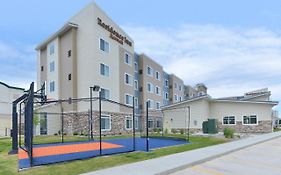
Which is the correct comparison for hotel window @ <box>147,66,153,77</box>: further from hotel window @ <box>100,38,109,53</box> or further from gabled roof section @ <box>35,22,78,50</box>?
gabled roof section @ <box>35,22,78,50</box>

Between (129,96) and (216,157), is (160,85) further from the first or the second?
(216,157)

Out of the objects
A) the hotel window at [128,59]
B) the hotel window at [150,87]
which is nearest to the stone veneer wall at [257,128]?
the hotel window at [128,59]

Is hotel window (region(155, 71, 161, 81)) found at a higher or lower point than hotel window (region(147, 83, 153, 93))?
higher

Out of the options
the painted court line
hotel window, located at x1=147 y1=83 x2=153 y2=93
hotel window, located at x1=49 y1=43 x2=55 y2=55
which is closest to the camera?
the painted court line

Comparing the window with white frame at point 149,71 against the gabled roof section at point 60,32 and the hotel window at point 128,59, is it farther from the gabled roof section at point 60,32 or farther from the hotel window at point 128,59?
the gabled roof section at point 60,32

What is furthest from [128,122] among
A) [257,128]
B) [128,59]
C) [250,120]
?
[257,128]

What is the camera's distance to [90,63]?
32.3 m

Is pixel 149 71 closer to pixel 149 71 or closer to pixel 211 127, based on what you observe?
pixel 149 71

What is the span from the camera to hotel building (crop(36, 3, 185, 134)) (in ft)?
108

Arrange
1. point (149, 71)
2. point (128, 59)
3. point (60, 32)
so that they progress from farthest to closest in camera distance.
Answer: point (149, 71) → point (128, 59) → point (60, 32)

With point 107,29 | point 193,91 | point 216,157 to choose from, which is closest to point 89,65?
point 107,29

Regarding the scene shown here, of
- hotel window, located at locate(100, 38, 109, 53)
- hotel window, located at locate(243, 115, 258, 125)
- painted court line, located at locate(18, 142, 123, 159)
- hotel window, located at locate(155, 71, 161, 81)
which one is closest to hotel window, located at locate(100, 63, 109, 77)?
hotel window, located at locate(100, 38, 109, 53)

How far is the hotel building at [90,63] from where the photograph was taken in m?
32.8

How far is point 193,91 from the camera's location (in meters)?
80.0
